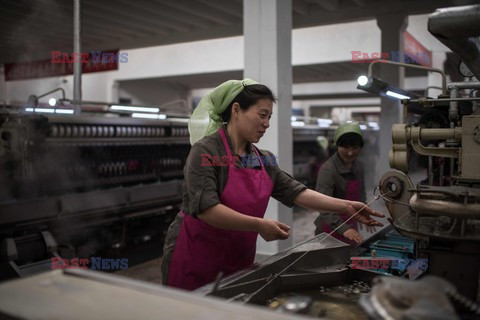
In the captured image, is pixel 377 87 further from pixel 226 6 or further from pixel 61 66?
pixel 61 66

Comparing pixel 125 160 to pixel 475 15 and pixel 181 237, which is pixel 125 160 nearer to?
pixel 181 237

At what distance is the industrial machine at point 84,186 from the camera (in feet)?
12.2

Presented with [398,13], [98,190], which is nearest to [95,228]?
[98,190]

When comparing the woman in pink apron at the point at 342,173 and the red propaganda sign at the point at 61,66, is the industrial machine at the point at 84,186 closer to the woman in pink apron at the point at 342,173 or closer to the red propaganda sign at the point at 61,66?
the red propaganda sign at the point at 61,66

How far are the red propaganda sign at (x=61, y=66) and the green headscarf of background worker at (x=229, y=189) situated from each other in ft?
16.1

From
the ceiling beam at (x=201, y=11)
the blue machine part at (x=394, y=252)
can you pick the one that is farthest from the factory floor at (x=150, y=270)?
the ceiling beam at (x=201, y=11)

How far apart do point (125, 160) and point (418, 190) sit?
416 centimetres

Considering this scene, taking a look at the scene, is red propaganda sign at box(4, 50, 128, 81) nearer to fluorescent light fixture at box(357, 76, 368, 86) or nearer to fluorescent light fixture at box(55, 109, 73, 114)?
fluorescent light fixture at box(55, 109, 73, 114)

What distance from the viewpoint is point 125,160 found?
16.3 feet

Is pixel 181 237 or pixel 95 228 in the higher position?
pixel 181 237

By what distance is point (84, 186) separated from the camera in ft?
14.8

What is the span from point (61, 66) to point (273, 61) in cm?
491

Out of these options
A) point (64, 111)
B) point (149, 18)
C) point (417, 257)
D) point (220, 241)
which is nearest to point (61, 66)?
point (149, 18)

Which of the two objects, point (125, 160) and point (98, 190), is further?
point (125, 160)
